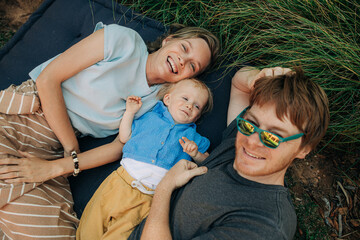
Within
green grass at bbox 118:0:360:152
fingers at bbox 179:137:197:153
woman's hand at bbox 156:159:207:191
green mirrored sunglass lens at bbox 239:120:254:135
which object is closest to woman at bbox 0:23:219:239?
green grass at bbox 118:0:360:152

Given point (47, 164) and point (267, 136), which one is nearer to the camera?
point (267, 136)

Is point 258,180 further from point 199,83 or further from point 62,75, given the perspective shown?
point 62,75

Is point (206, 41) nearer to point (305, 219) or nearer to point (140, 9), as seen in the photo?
point (140, 9)

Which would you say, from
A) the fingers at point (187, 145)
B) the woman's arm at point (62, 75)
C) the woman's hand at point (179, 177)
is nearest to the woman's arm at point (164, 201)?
the woman's hand at point (179, 177)

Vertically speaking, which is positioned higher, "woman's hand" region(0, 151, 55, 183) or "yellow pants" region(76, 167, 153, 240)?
"woman's hand" region(0, 151, 55, 183)

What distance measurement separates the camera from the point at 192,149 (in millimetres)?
2305

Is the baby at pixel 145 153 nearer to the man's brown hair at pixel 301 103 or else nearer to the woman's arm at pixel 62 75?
the woman's arm at pixel 62 75

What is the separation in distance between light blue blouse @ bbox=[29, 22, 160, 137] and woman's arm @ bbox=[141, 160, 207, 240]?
0.82 meters

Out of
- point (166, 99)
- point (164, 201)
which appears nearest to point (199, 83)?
point (166, 99)

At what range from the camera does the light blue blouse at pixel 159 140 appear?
2377 mm

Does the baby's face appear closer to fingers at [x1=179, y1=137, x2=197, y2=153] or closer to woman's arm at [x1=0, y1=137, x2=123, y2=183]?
fingers at [x1=179, y1=137, x2=197, y2=153]

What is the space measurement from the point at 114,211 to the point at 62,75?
1236mm

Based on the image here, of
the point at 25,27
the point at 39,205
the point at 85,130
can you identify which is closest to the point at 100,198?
the point at 39,205

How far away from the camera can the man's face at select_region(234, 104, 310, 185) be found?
1764 millimetres
